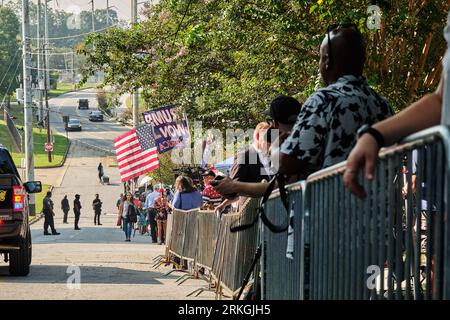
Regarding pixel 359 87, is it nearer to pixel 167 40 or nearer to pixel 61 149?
pixel 167 40

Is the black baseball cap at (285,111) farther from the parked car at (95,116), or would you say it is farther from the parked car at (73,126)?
the parked car at (95,116)

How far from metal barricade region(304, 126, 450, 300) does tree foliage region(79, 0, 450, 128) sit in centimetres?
629

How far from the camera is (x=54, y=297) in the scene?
39.7 feet

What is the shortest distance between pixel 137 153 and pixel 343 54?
30.5m

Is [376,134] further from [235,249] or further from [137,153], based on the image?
[137,153]

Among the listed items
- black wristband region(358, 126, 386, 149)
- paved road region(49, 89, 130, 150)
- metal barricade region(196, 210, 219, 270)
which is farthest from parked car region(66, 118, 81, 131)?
black wristband region(358, 126, 386, 149)

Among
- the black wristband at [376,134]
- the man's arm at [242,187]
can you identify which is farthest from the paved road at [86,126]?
the black wristband at [376,134]

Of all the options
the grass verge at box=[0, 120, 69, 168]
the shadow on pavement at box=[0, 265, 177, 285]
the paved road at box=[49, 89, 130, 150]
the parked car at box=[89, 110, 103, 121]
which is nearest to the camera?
the shadow on pavement at box=[0, 265, 177, 285]

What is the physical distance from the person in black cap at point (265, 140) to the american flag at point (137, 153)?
25.1 metres

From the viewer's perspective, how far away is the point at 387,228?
4.50m

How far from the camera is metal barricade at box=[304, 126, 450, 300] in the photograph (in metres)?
3.84

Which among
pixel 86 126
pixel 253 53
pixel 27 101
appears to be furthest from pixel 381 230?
pixel 86 126

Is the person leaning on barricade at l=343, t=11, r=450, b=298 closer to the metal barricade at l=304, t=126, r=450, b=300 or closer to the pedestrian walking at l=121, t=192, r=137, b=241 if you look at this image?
the metal barricade at l=304, t=126, r=450, b=300
